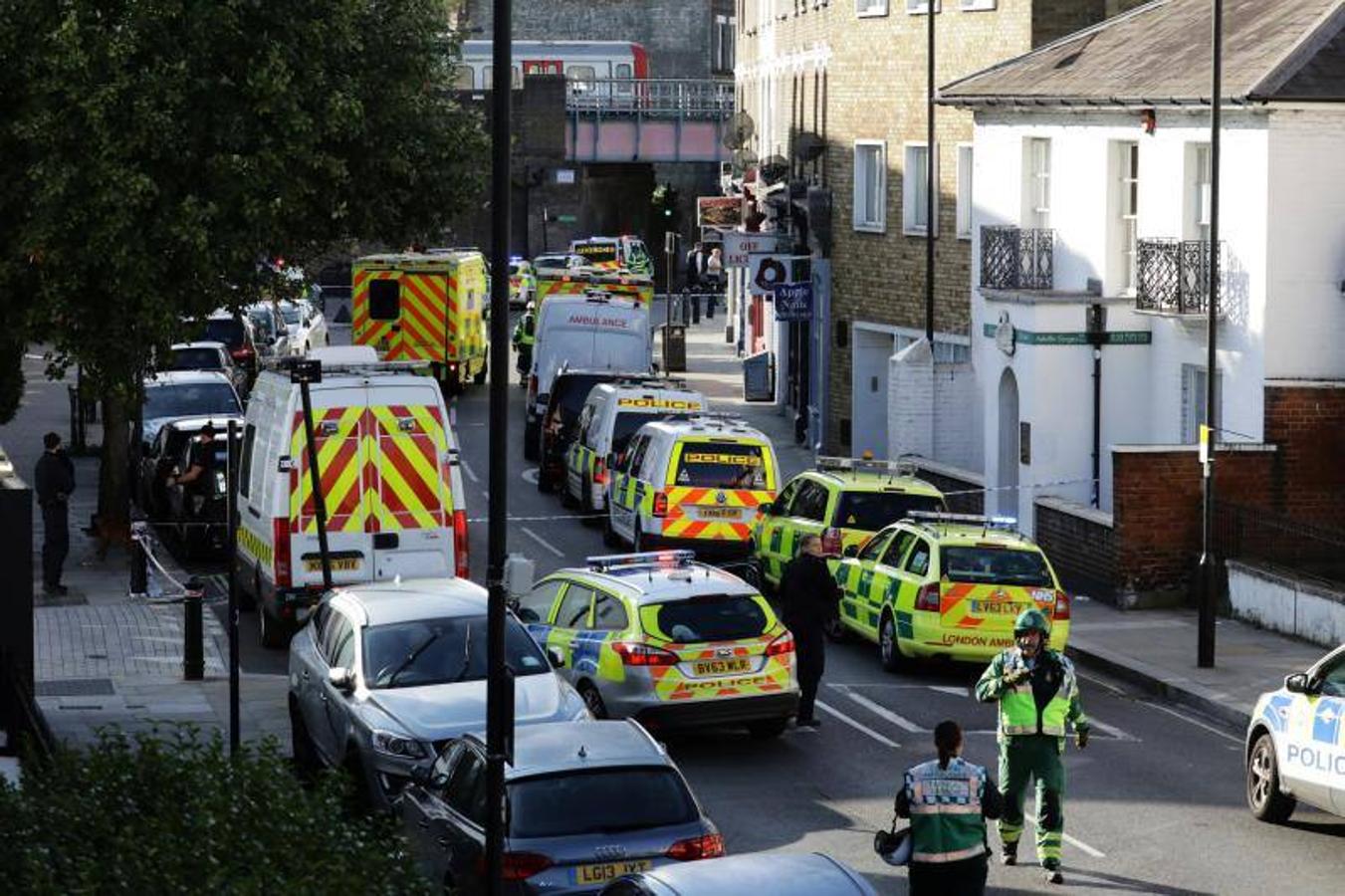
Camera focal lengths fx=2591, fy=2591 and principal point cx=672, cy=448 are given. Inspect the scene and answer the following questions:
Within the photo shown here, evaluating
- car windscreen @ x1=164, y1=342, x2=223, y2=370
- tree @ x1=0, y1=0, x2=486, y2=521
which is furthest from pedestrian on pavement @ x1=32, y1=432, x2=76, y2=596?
car windscreen @ x1=164, y1=342, x2=223, y2=370

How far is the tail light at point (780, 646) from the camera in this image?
68.8ft

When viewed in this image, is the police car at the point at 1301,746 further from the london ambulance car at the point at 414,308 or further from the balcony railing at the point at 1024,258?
the london ambulance car at the point at 414,308

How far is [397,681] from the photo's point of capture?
18.9 metres

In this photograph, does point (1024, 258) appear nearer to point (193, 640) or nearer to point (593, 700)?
point (193, 640)

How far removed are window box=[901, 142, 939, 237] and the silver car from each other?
23920 mm

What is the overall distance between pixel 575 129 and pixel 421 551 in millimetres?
65469

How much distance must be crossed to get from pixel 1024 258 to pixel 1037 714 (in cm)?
2038

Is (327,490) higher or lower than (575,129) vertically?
lower

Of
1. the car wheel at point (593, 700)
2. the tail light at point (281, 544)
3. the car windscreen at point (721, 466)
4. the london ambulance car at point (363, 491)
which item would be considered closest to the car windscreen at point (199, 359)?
the car windscreen at point (721, 466)

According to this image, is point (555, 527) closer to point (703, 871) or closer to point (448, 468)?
point (448, 468)

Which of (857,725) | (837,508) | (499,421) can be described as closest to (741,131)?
(837,508)

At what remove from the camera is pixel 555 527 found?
36250mm

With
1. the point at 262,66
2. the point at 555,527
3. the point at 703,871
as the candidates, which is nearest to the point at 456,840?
the point at 703,871

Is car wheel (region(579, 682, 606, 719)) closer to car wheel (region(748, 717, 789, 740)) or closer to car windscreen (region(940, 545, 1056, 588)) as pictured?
car wheel (region(748, 717, 789, 740))
